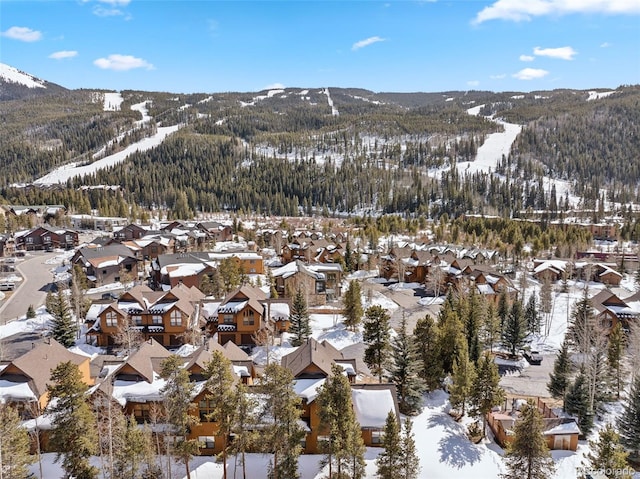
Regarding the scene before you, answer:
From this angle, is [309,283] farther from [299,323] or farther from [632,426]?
[632,426]

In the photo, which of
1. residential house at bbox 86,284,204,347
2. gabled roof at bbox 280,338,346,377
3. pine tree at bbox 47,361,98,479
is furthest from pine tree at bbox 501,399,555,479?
residential house at bbox 86,284,204,347

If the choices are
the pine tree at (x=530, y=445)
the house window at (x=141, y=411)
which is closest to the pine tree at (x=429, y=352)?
the pine tree at (x=530, y=445)

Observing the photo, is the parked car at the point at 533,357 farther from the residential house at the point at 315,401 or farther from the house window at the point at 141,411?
the house window at the point at 141,411

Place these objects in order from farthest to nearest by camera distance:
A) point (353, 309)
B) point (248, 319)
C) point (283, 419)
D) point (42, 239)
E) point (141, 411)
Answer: point (42, 239) < point (353, 309) < point (248, 319) < point (141, 411) < point (283, 419)

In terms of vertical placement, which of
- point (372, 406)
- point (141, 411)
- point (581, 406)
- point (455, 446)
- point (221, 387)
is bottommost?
point (455, 446)

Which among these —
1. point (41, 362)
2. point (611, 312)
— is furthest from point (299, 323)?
point (611, 312)

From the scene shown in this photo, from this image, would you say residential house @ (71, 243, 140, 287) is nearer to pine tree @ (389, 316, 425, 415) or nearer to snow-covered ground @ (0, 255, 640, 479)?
snow-covered ground @ (0, 255, 640, 479)
